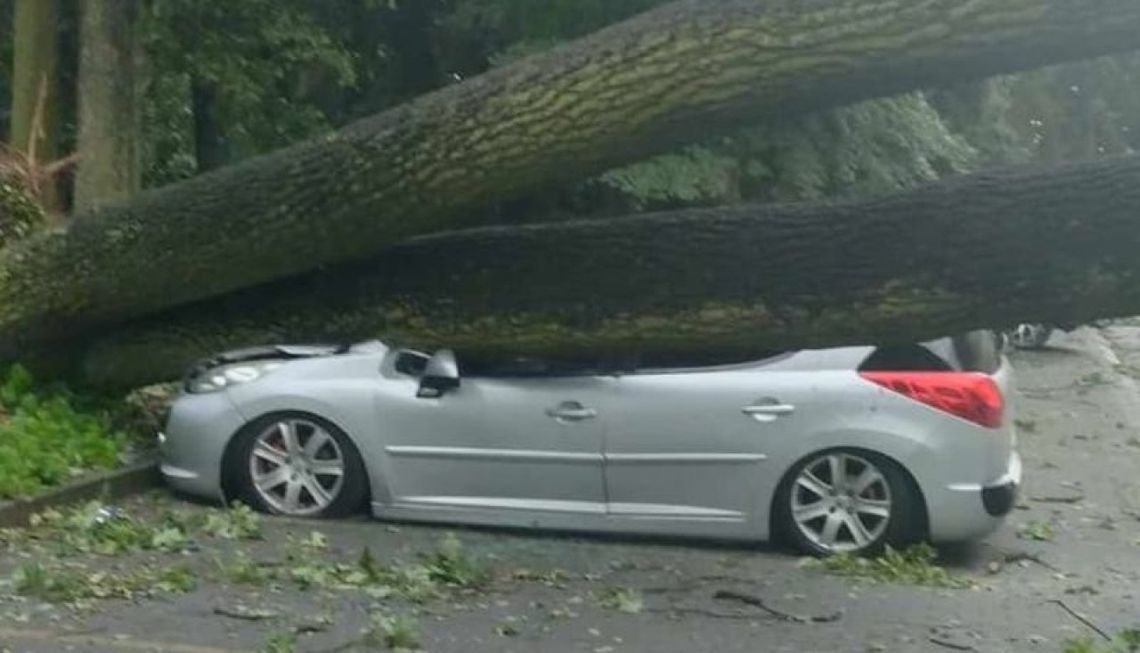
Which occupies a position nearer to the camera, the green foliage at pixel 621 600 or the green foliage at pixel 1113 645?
the green foliage at pixel 1113 645

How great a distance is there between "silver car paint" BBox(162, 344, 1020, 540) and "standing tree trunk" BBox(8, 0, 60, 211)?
6.54 m

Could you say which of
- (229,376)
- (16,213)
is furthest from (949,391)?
(16,213)

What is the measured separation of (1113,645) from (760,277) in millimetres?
2070

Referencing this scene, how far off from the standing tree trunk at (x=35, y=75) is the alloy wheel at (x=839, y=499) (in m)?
→ 8.41

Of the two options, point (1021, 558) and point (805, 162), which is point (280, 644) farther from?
point (805, 162)

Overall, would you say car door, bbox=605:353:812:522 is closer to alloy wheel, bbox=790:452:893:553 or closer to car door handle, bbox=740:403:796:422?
car door handle, bbox=740:403:796:422

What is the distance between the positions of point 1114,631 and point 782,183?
394 inches

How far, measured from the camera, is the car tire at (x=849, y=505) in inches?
429

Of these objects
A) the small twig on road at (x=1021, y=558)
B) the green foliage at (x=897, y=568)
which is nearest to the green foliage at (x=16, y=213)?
the green foliage at (x=897, y=568)

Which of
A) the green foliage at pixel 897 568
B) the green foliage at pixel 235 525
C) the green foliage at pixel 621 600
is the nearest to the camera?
the green foliage at pixel 621 600

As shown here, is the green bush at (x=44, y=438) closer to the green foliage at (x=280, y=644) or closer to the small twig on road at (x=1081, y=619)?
the green foliage at (x=280, y=644)

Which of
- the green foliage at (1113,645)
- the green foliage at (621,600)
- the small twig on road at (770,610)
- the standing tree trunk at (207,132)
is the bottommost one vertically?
the green foliage at (1113,645)

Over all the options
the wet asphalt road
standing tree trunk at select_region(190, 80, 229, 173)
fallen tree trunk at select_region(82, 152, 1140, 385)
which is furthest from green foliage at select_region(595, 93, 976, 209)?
fallen tree trunk at select_region(82, 152, 1140, 385)

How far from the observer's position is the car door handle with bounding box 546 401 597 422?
1104cm
